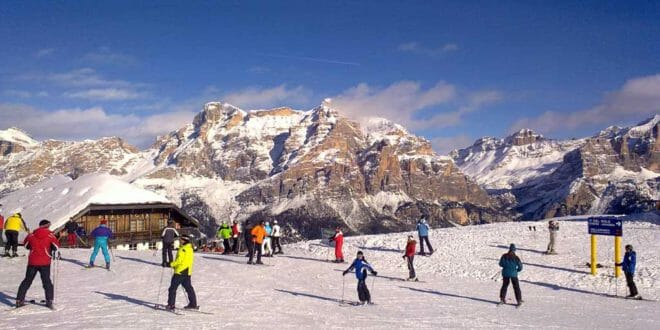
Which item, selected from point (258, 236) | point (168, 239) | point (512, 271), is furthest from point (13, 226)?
point (512, 271)

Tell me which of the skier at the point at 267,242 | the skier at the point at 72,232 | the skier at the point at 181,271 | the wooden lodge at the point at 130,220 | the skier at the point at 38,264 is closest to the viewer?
the skier at the point at 38,264

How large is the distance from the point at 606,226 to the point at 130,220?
36982 millimetres

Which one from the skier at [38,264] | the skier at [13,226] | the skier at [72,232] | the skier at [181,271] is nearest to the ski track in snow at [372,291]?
the skier at [38,264]

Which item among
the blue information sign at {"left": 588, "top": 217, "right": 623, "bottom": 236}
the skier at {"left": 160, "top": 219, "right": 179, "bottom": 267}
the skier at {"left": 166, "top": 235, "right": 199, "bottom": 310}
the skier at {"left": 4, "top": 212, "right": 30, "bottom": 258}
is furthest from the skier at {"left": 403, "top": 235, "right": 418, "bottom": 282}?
the skier at {"left": 4, "top": 212, "right": 30, "bottom": 258}

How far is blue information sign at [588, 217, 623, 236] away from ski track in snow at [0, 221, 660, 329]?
1727 mm

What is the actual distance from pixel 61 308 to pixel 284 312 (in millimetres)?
6431

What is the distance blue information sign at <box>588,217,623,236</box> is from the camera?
26.3 meters

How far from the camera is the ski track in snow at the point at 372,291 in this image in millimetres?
16141

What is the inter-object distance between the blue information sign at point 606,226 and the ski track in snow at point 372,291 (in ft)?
5.67

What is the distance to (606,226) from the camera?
88.2 ft

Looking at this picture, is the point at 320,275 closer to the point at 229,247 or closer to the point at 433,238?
the point at 229,247

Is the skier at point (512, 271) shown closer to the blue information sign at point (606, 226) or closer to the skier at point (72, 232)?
the blue information sign at point (606, 226)

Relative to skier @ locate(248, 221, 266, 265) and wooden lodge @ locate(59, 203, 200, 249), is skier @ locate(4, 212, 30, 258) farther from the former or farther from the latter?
wooden lodge @ locate(59, 203, 200, 249)

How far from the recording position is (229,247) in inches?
1391
